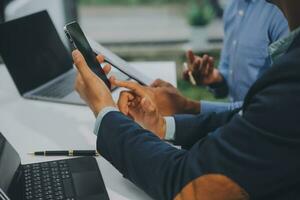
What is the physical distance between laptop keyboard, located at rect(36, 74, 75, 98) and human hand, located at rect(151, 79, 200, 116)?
1.06 ft

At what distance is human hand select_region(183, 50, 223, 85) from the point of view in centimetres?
161

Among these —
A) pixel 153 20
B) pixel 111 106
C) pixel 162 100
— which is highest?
pixel 111 106

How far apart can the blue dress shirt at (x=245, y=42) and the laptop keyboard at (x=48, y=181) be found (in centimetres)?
56

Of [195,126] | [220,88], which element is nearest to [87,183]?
[195,126]

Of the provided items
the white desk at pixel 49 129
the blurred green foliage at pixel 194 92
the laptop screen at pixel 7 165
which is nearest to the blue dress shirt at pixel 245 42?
the white desk at pixel 49 129

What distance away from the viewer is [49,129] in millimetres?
1226

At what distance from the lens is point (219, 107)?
55.2 inches

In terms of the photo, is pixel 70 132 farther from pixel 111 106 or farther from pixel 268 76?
pixel 268 76

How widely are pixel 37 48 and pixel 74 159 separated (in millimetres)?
616

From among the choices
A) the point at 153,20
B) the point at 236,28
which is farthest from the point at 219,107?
the point at 153,20

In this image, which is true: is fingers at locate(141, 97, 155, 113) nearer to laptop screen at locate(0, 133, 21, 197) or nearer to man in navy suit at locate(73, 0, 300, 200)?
man in navy suit at locate(73, 0, 300, 200)

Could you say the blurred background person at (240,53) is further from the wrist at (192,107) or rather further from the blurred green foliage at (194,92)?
the blurred green foliage at (194,92)

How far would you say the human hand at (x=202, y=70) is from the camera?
5.28 feet

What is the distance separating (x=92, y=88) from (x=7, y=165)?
0.78 ft
